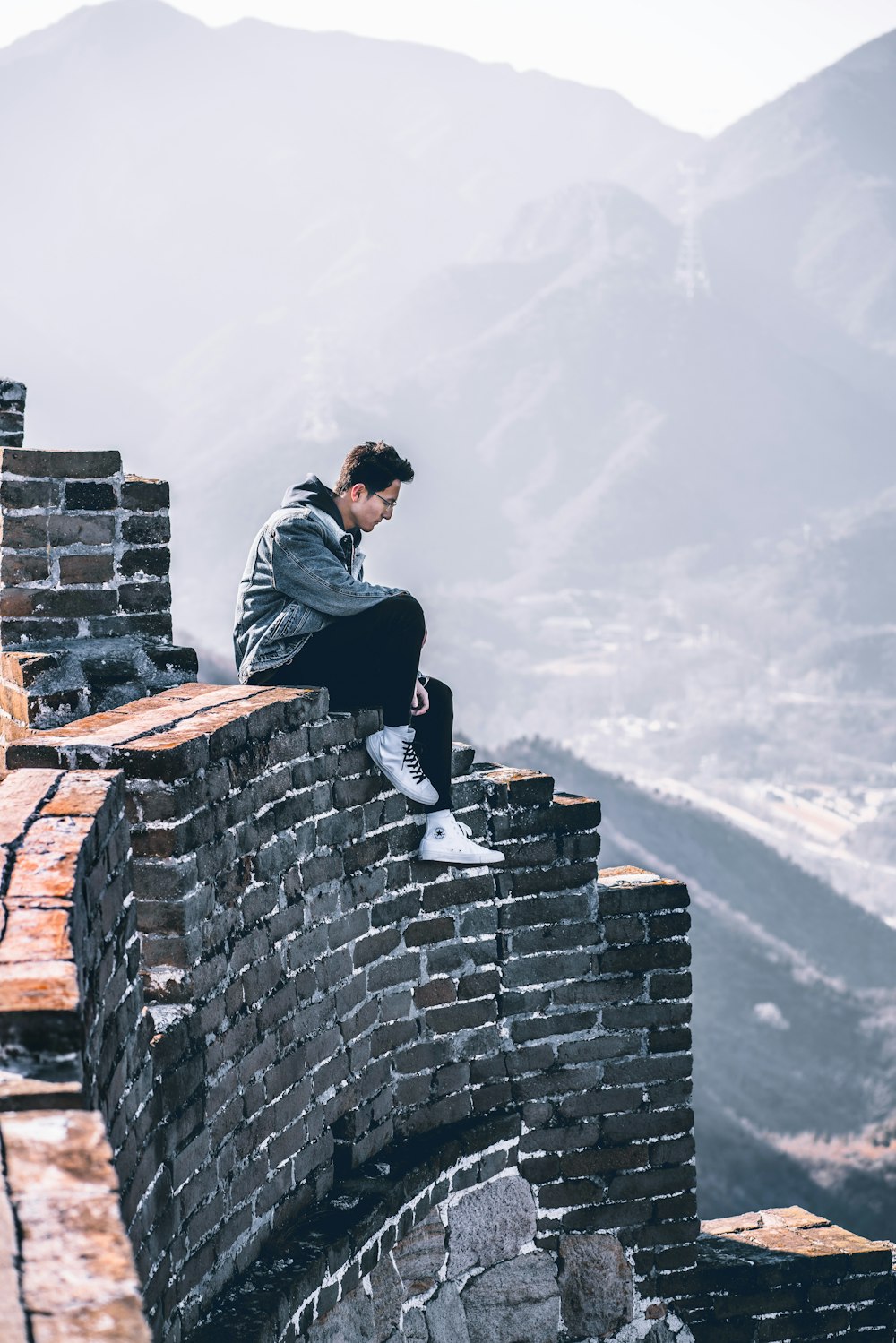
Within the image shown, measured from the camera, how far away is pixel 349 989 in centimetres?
434

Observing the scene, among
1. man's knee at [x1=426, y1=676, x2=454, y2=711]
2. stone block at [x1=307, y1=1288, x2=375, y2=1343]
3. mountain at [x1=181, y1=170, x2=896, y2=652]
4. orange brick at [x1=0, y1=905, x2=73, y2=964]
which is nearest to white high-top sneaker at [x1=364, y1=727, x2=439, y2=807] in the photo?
man's knee at [x1=426, y1=676, x2=454, y2=711]

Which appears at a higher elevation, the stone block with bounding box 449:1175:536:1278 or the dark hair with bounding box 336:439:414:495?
the dark hair with bounding box 336:439:414:495

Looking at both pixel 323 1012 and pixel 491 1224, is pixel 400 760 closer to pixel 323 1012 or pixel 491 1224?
pixel 323 1012

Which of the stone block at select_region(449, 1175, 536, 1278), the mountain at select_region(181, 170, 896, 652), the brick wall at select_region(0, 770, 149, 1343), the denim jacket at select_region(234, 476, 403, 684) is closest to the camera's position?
the brick wall at select_region(0, 770, 149, 1343)

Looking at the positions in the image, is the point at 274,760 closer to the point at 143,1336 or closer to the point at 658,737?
the point at 143,1336

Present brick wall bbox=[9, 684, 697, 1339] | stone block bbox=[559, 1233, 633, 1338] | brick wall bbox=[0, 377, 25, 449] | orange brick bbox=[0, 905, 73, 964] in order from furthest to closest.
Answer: brick wall bbox=[0, 377, 25, 449] → stone block bbox=[559, 1233, 633, 1338] → brick wall bbox=[9, 684, 697, 1339] → orange brick bbox=[0, 905, 73, 964]

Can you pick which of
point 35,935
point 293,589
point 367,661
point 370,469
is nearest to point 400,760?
point 367,661

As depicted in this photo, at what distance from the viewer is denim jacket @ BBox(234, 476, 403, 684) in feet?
14.4

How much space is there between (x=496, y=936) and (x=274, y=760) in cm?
122

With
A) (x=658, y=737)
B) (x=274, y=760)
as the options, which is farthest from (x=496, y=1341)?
(x=658, y=737)

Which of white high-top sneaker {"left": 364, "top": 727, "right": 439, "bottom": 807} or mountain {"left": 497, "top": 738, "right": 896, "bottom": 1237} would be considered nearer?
white high-top sneaker {"left": 364, "top": 727, "right": 439, "bottom": 807}

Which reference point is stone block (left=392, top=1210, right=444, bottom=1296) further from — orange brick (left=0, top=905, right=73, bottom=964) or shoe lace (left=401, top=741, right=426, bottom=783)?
orange brick (left=0, top=905, right=73, bottom=964)

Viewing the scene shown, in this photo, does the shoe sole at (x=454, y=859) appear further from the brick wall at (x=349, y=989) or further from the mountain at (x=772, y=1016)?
the mountain at (x=772, y=1016)

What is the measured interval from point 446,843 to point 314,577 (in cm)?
85
